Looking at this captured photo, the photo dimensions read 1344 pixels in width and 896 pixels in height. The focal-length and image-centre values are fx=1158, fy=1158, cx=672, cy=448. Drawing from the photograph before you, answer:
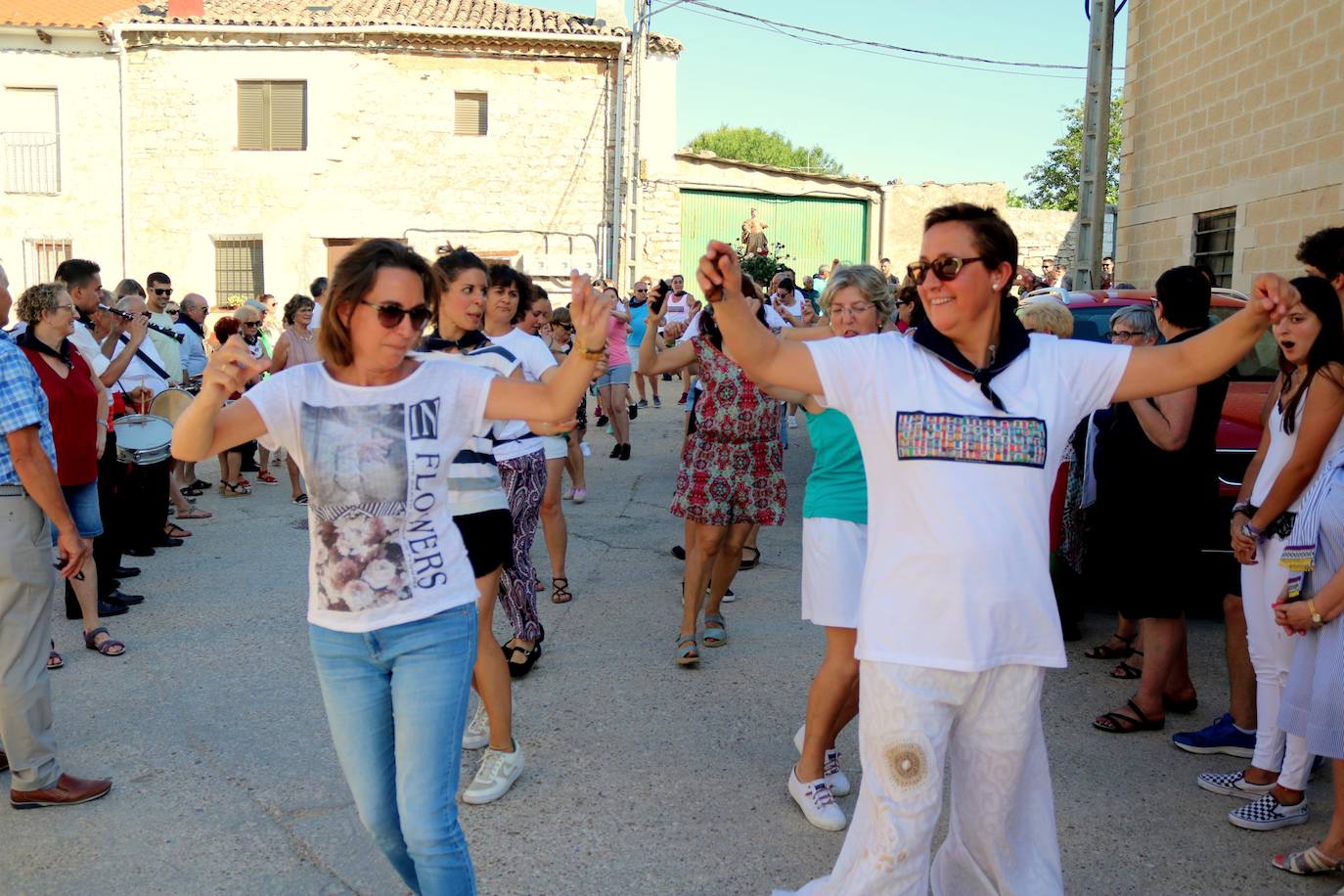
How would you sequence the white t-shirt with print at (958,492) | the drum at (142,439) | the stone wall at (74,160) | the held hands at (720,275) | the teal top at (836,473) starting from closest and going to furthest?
the held hands at (720,275)
the white t-shirt with print at (958,492)
the teal top at (836,473)
the drum at (142,439)
the stone wall at (74,160)

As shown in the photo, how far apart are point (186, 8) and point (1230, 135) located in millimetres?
21313

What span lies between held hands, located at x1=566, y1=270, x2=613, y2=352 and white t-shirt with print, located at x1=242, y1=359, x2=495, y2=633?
15.4 inches

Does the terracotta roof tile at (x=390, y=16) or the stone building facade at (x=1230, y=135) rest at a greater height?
the terracotta roof tile at (x=390, y=16)

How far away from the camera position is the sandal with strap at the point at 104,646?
20.0ft

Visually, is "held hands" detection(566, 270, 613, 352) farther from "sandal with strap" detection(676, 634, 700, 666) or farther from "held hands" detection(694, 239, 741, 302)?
"sandal with strap" detection(676, 634, 700, 666)

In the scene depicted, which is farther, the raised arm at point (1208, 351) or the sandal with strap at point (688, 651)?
the sandal with strap at point (688, 651)

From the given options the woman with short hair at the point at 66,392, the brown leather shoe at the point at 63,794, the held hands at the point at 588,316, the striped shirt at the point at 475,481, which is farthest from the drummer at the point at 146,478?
the held hands at the point at 588,316

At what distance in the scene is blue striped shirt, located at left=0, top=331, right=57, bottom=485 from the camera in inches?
157

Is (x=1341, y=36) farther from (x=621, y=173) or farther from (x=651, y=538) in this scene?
(x=621, y=173)

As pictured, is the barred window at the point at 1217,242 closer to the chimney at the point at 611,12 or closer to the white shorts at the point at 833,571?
the white shorts at the point at 833,571

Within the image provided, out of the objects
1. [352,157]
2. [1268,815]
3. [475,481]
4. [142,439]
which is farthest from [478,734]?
[352,157]

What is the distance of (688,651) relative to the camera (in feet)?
18.9

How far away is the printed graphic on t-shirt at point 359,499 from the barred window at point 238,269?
76.9 feet

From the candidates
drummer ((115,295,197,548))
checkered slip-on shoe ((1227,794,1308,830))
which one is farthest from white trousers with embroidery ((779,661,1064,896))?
drummer ((115,295,197,548))
